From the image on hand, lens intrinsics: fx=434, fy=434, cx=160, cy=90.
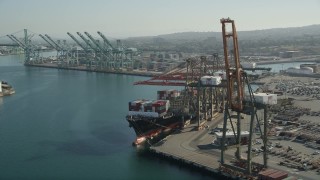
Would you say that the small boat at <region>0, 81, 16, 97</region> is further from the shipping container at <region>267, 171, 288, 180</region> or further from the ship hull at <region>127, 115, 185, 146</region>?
the shipping container at <region>267, 171, 288, 180</region>

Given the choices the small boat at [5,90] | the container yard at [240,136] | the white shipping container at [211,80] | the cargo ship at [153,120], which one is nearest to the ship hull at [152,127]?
the cargo ship at [153,120]

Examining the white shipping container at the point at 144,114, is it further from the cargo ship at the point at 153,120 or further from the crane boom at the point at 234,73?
the crane boom at the point at 234,73

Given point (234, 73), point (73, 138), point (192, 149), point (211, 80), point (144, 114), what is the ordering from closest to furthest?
point (234, 73)
point (192, 149)
point (73, 138)
point (211, 80)
point (144, 114)

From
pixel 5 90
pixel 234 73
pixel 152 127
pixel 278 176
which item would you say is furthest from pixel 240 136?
pixel 5 90

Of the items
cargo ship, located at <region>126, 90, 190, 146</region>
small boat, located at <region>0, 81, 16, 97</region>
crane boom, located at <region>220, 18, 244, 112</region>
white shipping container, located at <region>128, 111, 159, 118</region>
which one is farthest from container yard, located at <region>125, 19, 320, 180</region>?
small boat, located at <region>0, 81, 16, 97</region>

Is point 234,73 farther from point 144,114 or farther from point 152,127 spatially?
point 144,114

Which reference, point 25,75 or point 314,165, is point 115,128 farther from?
point 25,75

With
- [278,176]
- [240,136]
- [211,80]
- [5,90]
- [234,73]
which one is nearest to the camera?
[278,176]
